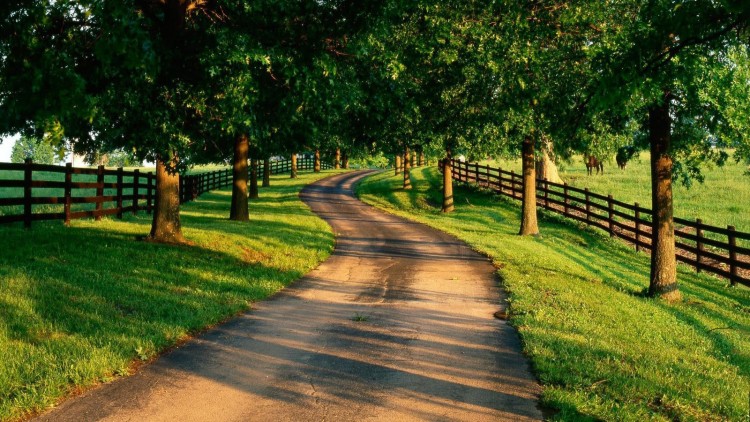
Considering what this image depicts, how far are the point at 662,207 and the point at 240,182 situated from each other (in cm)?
1632

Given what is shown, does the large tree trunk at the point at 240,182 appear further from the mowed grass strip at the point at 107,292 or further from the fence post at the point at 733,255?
the fence post at the point at 733,255

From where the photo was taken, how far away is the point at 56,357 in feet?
22.5

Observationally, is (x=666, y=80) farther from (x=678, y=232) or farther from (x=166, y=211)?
(x=166, y=211)

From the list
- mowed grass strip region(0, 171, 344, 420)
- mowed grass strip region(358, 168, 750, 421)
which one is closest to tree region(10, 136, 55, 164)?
mowed grass strip region(0, 171, 344, 420)

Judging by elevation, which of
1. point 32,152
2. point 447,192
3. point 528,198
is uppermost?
point 32,152

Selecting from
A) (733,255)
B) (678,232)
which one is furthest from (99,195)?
(733,255)

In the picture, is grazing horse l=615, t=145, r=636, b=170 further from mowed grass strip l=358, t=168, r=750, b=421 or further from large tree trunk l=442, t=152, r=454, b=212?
large tree trunk l=442, t=152, r=454, b=212

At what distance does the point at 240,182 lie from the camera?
Answer: 24688 millimetres

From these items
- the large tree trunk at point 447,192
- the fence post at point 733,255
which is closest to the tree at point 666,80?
the fence post at point 733,255

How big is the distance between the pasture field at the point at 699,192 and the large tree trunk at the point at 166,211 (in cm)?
1819

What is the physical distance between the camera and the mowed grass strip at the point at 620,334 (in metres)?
6.18

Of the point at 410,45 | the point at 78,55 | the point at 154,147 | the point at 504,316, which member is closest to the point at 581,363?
the point at 504,316

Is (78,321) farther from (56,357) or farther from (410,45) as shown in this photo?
(410,45)

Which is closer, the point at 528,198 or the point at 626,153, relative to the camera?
the point at 626,153
